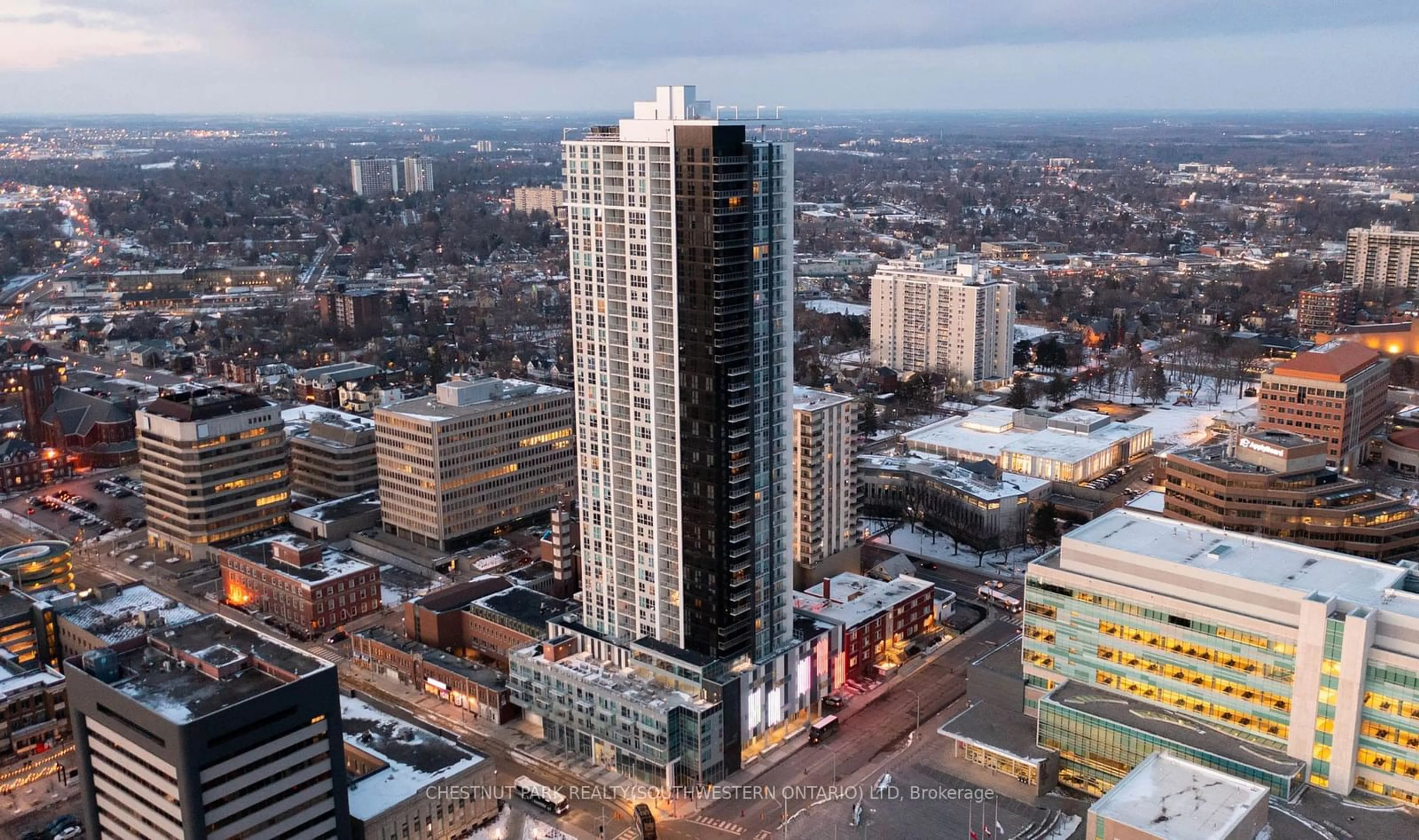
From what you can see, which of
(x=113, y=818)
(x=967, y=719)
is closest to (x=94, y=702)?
(x=113, y=818)

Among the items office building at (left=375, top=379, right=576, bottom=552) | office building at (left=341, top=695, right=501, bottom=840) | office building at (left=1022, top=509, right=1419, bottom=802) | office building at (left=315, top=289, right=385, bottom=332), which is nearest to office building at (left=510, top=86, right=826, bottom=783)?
office building at (left=341, top=695, right=501, bottom=840)

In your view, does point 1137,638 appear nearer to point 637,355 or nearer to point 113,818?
point 637,355

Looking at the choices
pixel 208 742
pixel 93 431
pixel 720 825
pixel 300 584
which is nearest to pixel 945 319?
pixel 300 584

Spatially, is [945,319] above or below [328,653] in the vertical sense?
above

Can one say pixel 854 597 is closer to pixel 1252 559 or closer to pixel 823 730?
pixel 823 730

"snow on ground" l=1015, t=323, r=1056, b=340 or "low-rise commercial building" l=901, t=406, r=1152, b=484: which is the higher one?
"snow on ground" l=1015, t=323, r=1056, b=340

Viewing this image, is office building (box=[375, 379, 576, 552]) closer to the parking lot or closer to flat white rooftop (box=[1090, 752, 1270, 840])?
the parking lot

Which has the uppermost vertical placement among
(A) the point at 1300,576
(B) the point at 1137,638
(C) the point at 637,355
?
(C) the point at 637,355
